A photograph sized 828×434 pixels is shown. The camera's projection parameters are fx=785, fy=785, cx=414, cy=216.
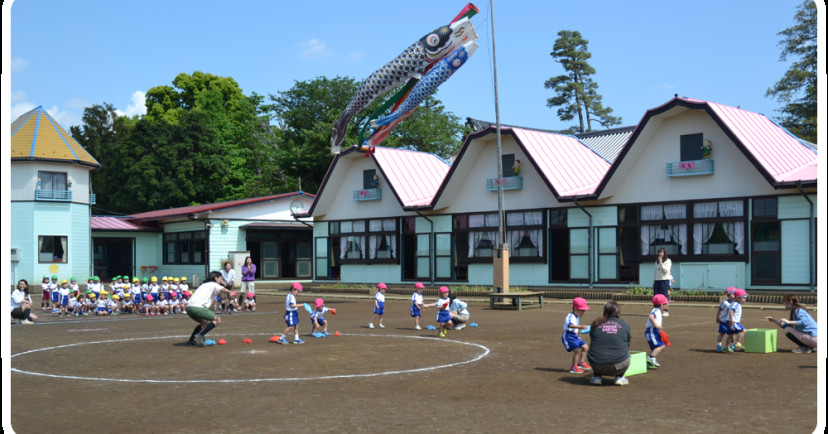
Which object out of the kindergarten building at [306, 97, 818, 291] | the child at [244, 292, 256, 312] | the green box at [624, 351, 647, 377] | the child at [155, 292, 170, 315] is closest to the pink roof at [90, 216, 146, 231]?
the kindergarten building at [306, 97, 818, 291]

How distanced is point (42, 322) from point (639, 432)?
20.9 metres

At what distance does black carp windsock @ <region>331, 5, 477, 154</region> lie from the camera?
103ft

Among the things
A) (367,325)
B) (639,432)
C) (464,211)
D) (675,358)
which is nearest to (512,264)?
(464,211)

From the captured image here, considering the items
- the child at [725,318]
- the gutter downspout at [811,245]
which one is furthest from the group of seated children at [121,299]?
the gutter downspout at [811,245]

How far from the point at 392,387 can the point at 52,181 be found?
37408mm

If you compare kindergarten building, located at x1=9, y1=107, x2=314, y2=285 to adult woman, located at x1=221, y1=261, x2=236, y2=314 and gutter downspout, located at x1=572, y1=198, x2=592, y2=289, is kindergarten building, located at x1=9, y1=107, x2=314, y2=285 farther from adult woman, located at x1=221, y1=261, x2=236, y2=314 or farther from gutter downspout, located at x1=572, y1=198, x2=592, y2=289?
gutter downspout, located at x1=572, y1=198, x2=592, y2=289

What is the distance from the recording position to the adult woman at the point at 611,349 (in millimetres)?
11070

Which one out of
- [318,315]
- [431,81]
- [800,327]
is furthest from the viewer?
[431,81]

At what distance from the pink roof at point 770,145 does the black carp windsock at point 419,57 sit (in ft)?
32.5

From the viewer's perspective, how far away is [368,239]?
41.8 m

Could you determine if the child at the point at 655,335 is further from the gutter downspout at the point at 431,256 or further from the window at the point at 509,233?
the gutter downspout at the point at 431,256

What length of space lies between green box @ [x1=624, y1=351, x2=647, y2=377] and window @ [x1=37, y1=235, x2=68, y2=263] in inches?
1488

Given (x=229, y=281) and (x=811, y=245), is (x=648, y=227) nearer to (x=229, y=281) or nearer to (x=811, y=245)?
(x=811, y=245)

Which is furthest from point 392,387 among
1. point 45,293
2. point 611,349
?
point 45,293
